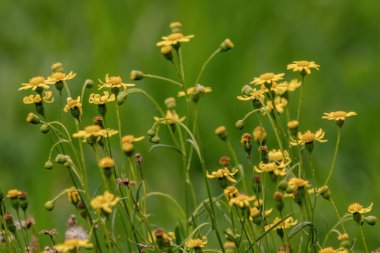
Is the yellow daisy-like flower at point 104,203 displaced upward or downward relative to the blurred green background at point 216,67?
downward

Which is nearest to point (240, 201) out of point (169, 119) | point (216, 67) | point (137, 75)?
point (169, 119)

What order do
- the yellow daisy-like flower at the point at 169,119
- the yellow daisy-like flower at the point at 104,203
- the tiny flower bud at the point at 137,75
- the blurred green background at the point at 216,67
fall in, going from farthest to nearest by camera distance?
the blurred green background at the point at 216,67 → the tiny flower bud at the point at 137,75 → the yellow daisy-like flower at the point at 169,119 → the yellow daisy-like flower at the point at 104,203

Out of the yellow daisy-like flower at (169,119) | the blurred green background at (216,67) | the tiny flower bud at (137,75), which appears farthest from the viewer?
the blurred green background at (216,67)

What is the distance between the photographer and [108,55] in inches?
114

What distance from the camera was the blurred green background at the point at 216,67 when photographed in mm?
2719

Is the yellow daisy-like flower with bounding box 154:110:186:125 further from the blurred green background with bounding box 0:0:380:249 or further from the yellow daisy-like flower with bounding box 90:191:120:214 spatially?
the blurred green background with bounding box 0:0:380:249

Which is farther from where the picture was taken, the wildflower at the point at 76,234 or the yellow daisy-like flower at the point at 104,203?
the wildflower at the point at 76,234

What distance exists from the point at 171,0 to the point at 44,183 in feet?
4.09

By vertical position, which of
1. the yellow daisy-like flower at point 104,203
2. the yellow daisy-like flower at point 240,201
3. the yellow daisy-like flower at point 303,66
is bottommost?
the yellow daisy-like flower at point 240,201

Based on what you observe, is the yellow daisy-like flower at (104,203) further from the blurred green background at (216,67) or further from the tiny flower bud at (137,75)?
the blurred green background at (216,67)

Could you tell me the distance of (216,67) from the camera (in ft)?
9.79

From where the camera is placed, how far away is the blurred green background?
2719 millimetres

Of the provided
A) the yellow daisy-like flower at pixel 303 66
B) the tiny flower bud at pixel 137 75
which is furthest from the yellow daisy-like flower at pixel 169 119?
the yellow daisy-like flower at pixel 303 66

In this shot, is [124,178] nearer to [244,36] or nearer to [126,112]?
[126,112]
